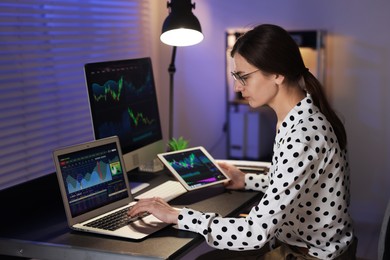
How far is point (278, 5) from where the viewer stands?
383 centimetres

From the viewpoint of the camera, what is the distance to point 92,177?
6.68 ft

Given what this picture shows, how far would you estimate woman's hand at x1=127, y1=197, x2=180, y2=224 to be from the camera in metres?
1.91

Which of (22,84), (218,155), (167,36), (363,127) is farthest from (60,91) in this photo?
(363,127)

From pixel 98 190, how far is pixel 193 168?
459mm

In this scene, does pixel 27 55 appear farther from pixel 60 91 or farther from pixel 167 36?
pixel 167 36

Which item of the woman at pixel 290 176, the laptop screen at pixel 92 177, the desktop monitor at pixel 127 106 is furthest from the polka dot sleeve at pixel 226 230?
the desktop monitor at pixel 127 106

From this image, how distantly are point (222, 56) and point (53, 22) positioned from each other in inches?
52.4

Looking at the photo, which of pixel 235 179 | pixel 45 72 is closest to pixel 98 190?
pixel 235 179

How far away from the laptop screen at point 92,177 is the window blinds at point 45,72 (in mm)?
803

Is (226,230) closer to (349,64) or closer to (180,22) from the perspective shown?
(180,22)

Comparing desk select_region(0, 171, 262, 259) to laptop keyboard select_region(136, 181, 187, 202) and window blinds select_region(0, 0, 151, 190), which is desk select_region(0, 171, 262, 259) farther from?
window blinds select_region(0, 0, 151, 190)

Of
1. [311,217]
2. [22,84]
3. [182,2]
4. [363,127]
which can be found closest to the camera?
[311,217]

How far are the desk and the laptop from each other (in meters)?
0.05

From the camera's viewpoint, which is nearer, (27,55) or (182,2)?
(182,2)
